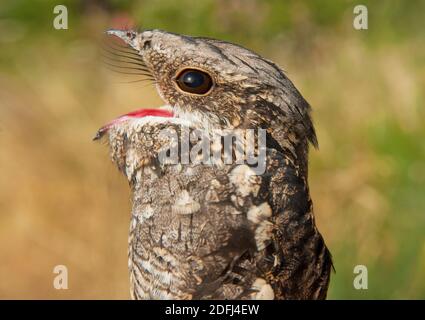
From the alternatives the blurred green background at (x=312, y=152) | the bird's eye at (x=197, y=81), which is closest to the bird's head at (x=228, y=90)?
the bird's eye at (x=197, y=81)

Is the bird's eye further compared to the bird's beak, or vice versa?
the bird's beak

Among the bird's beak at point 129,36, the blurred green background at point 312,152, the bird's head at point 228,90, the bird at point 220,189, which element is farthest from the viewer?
the blurred green background at point 312,152

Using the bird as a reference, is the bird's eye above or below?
above

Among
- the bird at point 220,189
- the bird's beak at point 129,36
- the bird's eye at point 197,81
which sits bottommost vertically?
the bird at point 220,189

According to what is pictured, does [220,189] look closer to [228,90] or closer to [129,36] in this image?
[228,90]

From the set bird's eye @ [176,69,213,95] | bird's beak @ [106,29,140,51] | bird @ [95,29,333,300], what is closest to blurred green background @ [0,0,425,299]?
bird's beak @ [106,29,140,51]

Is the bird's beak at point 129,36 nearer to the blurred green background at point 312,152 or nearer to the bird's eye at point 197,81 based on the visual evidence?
the bird's eye at point 197,81

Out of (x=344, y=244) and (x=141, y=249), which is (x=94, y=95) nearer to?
(x=344, y=244)

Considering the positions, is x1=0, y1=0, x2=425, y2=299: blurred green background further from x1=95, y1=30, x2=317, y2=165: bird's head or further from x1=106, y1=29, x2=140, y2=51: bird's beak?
x1=95, y1=30, x2=317, y2=165: bird's head
